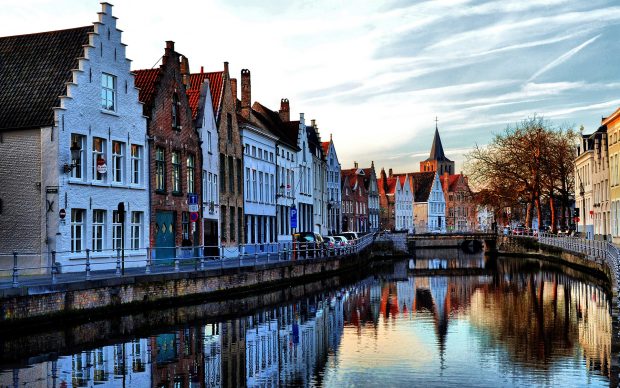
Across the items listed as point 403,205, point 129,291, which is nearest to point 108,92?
point 129,291

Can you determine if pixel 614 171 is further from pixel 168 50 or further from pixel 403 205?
pixel 403 205

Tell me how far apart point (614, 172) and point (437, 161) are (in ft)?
382

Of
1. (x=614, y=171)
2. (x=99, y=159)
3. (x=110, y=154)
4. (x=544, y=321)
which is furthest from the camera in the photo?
(x=614, y=171)

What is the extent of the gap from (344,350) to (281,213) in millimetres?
41550

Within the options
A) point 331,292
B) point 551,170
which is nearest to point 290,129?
point 551,170

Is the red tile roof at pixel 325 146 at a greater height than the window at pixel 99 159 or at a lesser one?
greater

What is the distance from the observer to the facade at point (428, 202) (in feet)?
465

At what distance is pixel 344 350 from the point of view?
1945cm

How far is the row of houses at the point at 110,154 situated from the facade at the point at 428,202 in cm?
9185

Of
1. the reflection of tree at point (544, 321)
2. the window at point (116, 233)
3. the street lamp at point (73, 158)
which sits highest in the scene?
the street lamp at point (73, 158)

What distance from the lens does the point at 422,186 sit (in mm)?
144000

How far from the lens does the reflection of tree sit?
1864 cm

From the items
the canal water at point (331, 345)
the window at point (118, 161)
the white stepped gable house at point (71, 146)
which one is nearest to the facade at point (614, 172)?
the canal water at point (331, 345)

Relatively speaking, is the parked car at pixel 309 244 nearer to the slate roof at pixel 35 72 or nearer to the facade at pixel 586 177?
the slate roof at pixel 35 72
